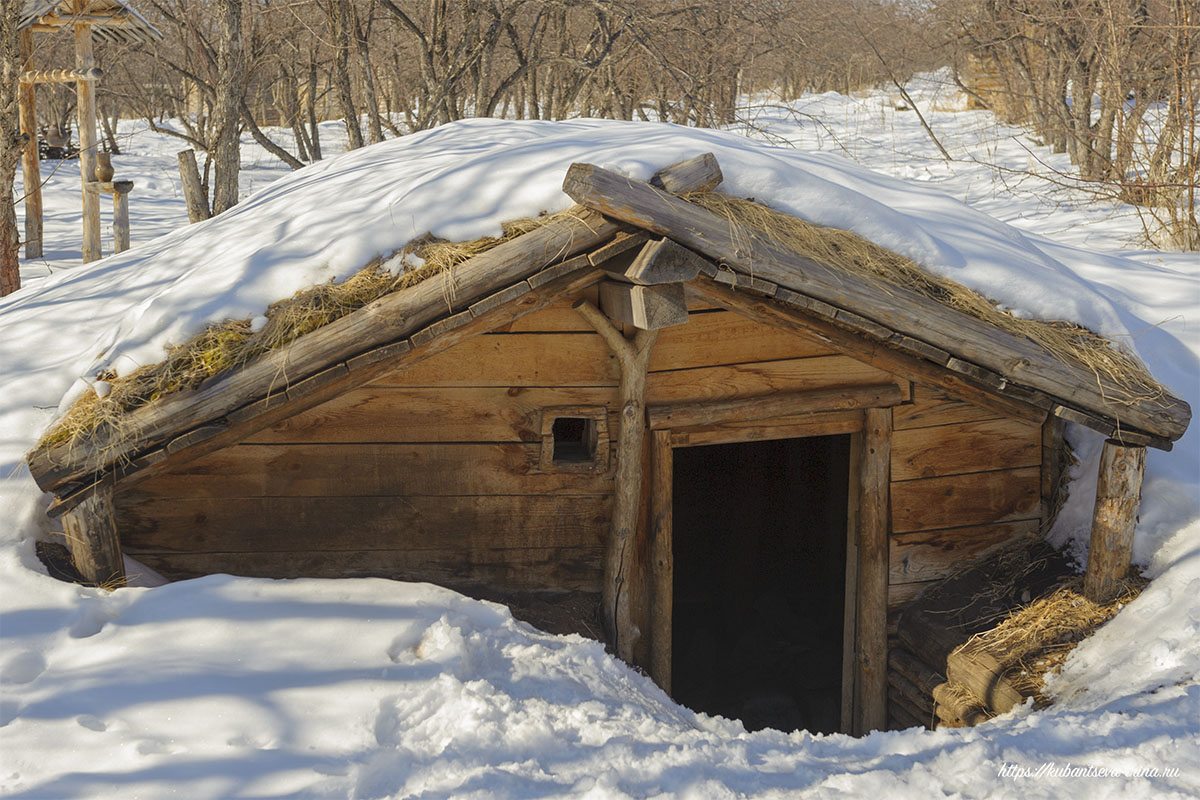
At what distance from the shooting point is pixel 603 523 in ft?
14.4

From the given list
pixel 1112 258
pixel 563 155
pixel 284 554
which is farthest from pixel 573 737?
pixel 1112 258

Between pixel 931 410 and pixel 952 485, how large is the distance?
1.41 ft

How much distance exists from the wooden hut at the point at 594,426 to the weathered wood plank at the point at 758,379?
0.01 metres

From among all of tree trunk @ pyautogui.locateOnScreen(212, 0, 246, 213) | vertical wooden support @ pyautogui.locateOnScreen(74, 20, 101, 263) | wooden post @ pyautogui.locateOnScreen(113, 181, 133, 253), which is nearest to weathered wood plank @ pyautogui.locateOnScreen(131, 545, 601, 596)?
tree trunk @ pyautogui.locateOnScreen(212, 0, 246, 213)

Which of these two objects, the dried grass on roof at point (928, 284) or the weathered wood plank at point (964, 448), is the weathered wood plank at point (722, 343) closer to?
the dried grass on roof at point (928, 284)

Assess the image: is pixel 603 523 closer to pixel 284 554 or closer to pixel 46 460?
pixel 284 554

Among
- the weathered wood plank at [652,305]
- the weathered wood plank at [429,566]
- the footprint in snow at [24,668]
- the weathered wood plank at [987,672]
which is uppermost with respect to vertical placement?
the weathered wood plank at [652,305]

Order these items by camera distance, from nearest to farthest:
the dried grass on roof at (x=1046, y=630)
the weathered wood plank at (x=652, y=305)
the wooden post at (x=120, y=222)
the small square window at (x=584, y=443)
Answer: the weathered wood plank at (x=652, y=305), the dried grass on roof at (x=1046, y=630), the small square window at (x=584, y=443), the wooden post at (x=120, y=222)

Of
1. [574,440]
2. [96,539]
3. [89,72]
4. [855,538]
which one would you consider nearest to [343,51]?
[89,72]

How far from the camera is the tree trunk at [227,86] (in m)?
7.80

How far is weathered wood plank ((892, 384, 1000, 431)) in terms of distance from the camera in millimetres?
4559

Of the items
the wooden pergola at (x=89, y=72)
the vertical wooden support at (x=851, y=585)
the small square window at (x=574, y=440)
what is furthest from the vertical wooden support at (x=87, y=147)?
the vertical wooden support at (x=851, y=585)

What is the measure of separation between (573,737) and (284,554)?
A: 190 cm

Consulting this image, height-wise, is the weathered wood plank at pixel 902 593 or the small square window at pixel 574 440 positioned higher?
the small square window at pixel 574 440
